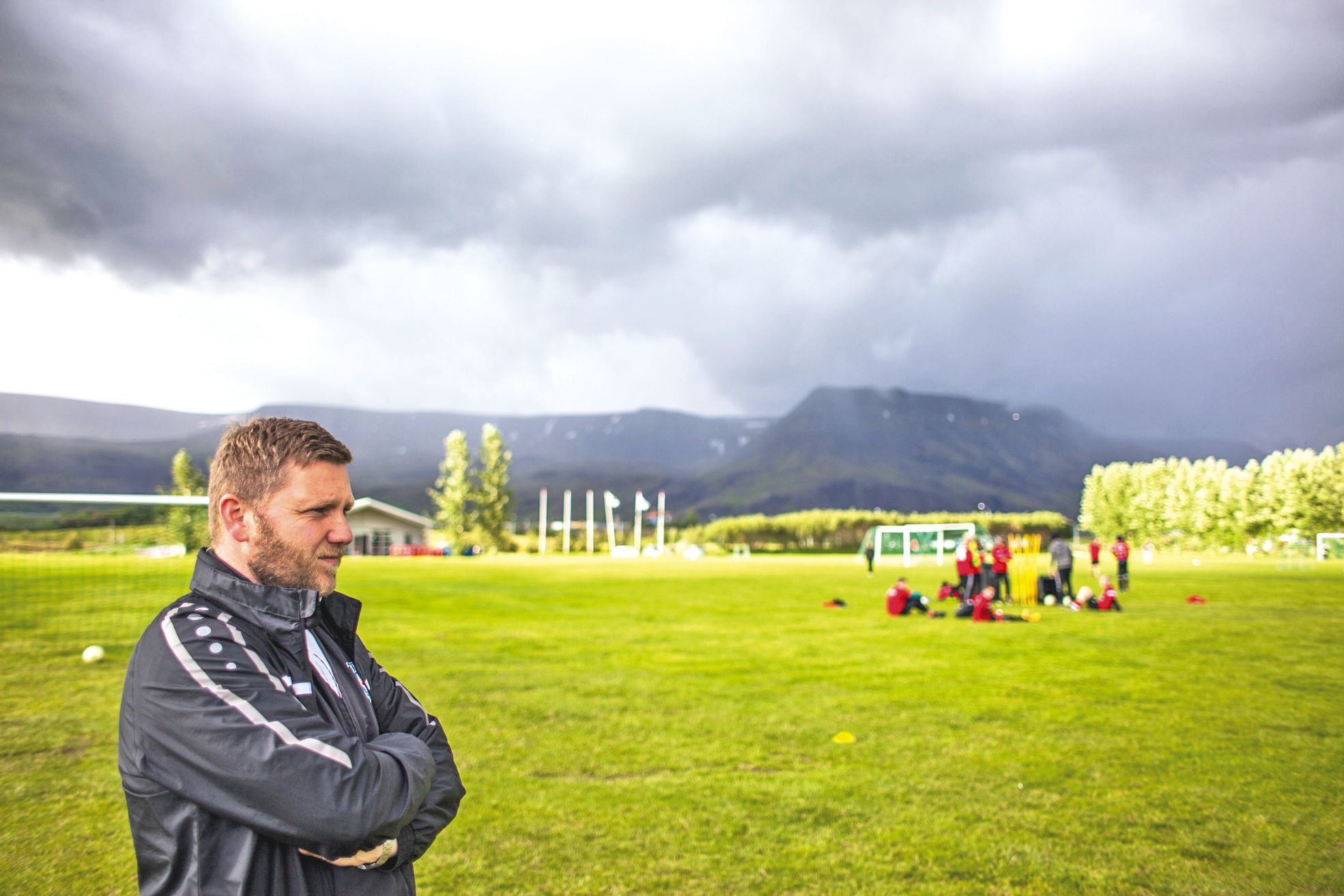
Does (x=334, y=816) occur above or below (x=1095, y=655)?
above

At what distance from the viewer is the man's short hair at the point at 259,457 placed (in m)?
2.32

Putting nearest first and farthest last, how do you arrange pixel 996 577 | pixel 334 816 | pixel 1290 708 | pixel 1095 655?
pixel 334 816 < pixel 1290 708 < pixel 1095 655 < pixel 996 577

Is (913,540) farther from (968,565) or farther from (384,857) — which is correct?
(384,857)

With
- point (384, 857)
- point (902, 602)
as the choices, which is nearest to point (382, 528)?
point (902, 602)

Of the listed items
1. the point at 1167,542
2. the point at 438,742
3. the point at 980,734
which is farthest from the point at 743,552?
the point at 438,742

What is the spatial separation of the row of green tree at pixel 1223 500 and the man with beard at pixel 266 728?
107m

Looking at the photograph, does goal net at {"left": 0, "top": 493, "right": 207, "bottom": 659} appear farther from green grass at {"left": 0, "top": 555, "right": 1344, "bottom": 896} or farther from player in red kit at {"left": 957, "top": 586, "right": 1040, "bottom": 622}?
player in red kit at {"left": 957, "top": 586, "right": 1040, "bottom": 622}

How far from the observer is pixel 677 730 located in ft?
28.5

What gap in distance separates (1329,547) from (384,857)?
69.6m

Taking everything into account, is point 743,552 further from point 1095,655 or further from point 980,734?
point 980,734

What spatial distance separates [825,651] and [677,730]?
6200mm

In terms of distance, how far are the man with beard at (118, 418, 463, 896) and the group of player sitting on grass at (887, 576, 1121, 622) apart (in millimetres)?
19359

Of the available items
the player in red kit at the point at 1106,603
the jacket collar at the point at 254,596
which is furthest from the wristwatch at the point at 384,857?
the player in red kit at the point at 1106,603

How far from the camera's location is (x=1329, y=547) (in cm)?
5431
